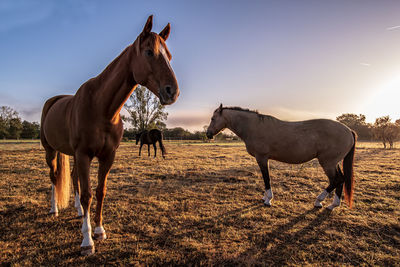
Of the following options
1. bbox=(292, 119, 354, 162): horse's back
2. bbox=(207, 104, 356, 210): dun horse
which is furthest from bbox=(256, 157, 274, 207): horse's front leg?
bbox=(292, 119, 354, 162): horse's back

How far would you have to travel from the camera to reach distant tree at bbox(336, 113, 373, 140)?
56.5 metres

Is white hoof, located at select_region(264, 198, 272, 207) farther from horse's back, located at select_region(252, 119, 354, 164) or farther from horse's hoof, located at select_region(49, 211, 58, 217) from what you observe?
horse's hoof, located at select_region(49, 211, 58, 217)

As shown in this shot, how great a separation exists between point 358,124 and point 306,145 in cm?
7768

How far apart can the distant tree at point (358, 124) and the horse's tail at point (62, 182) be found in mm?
67456

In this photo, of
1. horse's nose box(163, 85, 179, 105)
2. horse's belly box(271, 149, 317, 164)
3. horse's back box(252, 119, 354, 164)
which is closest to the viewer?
horse's nose box(163, 85, 179, 105)

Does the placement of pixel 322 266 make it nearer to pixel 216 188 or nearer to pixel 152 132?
pixel 216 188

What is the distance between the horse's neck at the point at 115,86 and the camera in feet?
6.79

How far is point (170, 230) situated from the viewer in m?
2.60

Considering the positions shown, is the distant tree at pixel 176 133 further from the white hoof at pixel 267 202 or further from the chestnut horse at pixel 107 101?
the chestnut horse at pixel 107 101

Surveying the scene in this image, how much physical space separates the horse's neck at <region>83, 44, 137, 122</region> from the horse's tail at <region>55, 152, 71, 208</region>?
205 cm

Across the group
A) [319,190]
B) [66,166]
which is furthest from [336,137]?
[66,166]

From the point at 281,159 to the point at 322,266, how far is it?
242 centimetres

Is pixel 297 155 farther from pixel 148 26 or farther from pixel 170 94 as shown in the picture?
pixel 148 26

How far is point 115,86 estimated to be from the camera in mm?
2102
